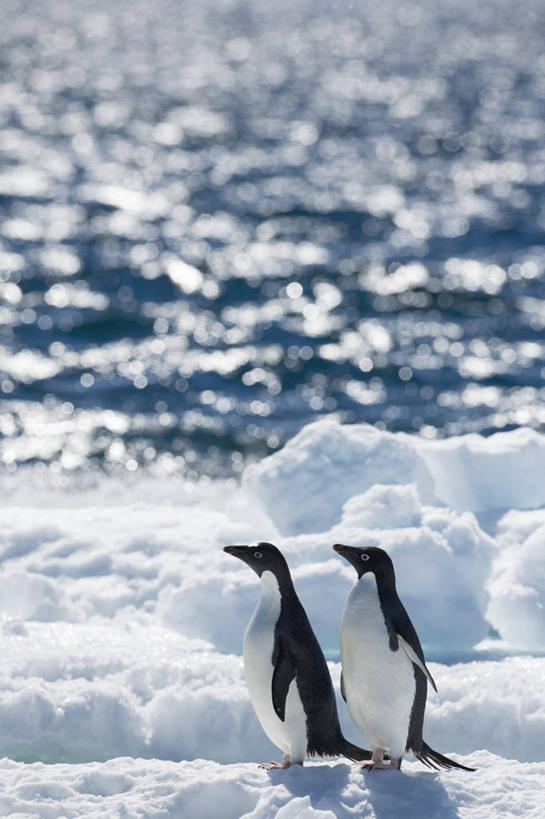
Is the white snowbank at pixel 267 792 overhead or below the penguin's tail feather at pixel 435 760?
below

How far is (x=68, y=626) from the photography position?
28.3 feet

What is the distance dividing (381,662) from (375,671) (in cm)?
5

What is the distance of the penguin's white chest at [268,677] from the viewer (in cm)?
557

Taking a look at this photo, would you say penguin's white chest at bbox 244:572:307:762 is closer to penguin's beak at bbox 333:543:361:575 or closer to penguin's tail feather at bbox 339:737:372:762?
penguin's tail feather at bbox 339:737:372:762

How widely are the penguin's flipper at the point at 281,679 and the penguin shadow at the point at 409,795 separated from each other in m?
0.45

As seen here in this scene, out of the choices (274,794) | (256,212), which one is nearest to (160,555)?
(274,794)

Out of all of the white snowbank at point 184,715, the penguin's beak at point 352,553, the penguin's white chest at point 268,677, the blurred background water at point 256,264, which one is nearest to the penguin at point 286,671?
the penguin's white chest at point 268,677

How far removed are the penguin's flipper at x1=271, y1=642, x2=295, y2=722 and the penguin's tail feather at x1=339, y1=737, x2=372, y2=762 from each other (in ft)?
1.26

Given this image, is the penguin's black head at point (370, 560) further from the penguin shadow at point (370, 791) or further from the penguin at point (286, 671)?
the penguin shadow at point (370, 791)

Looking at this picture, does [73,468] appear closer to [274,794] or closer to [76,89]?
[274,794]

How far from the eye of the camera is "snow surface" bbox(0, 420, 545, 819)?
18.2 feet

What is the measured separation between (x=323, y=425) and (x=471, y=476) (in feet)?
4.06

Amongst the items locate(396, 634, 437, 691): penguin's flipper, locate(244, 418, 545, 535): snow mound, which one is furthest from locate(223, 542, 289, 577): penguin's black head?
locate(244, 418, 545, 535): snow mound

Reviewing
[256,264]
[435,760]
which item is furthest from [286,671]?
[256,264]
